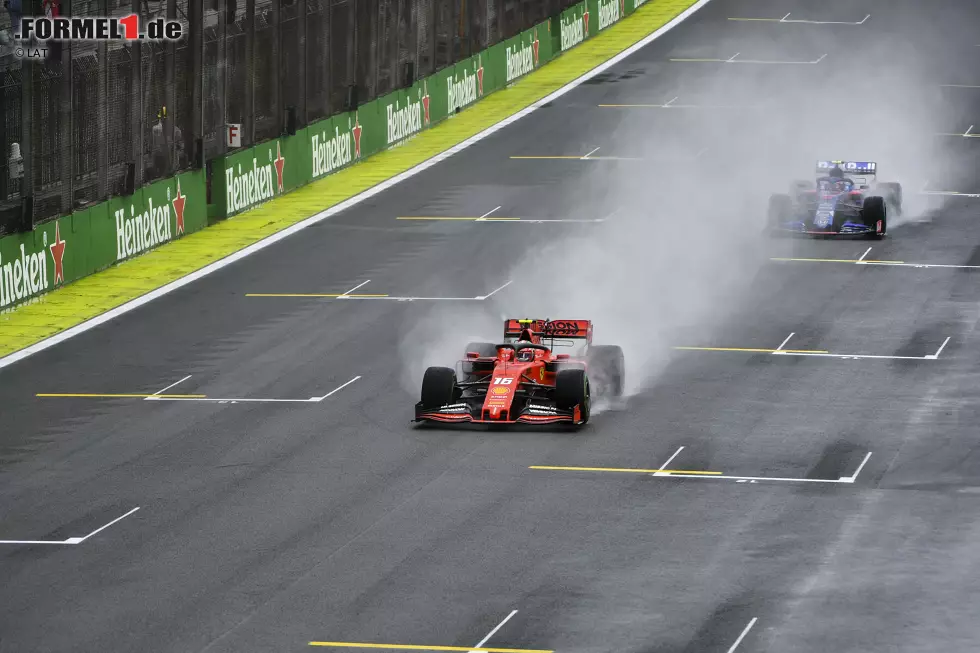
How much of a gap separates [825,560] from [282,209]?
29461 mm

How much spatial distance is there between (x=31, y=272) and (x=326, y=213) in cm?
1121

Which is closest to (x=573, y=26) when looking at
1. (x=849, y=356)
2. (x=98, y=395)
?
(x=849, y=356)

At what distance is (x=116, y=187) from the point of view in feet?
144

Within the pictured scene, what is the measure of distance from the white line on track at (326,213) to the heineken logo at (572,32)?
2.16 metres

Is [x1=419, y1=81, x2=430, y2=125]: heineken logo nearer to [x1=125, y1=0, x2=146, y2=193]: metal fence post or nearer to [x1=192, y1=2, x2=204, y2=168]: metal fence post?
[x1=192, y1=2, x2=204, y2=168]: metal fence post

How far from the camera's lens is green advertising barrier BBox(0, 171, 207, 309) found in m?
39.7

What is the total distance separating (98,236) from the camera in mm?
43156

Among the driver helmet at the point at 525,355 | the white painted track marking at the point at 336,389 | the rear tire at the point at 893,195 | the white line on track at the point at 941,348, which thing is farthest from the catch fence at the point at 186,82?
the white line on track at the point at 941,348

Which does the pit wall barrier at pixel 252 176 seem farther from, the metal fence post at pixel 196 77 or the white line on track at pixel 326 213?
the white line on track at pixel 326 213

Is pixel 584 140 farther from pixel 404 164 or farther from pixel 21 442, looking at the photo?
pixel 21 442

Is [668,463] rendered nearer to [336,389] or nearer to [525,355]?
[525,355]

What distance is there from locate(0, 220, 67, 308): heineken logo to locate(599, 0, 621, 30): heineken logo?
4017 cm

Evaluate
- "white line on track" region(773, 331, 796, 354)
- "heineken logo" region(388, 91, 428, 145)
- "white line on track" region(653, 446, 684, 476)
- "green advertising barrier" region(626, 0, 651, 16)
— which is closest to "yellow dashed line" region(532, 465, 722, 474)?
"white line on track" region(653, 446, 684, 476)

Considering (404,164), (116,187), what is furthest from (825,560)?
(404,164)
